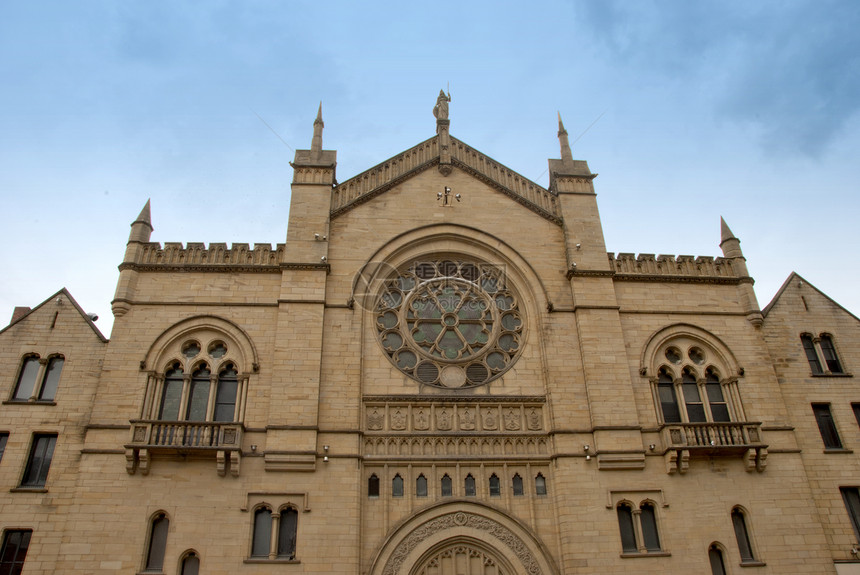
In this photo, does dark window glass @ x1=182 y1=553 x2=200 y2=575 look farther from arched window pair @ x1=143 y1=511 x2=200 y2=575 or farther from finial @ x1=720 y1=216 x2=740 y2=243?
finial @ x1=720 y1=216 x2=740 y2=243

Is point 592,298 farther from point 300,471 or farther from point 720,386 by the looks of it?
point 300,471

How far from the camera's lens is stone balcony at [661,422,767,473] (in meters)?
19.8

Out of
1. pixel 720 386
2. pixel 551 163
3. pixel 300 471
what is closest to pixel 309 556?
pixel 300 471

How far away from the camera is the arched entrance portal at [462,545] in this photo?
1855 cm

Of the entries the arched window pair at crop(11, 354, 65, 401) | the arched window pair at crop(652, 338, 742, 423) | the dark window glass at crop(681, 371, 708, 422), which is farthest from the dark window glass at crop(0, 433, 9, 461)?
the dark window glass at crop(681, 371, 708, 422)

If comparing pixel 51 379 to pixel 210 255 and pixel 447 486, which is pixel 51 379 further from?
pixel 447 486

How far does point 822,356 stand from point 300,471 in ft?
62.0

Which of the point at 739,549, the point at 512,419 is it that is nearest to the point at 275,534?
the point at 512,419

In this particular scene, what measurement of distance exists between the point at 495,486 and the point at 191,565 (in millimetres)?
9221

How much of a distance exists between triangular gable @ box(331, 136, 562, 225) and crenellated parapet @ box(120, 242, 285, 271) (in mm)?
3233

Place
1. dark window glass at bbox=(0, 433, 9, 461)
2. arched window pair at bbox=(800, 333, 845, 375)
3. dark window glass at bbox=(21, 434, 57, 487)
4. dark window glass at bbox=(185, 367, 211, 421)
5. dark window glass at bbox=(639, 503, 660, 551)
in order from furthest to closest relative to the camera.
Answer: arched window pair at bbox=(800, 333, 845, 375)
dark window glass at bbox=(185, 367, 211, 421)
dark window glass at bbox=(0, 433, 9, 461)
dark window glass at bbox=(21, 434, 57, 487)
dark window glass at bbox=(639, 503, 660, 551)

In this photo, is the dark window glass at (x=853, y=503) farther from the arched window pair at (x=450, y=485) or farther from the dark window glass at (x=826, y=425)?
the arched window pair at (x=450, y=485)

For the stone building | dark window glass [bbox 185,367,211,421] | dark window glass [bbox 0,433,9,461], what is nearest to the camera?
the stone building

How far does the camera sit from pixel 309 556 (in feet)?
58.6
